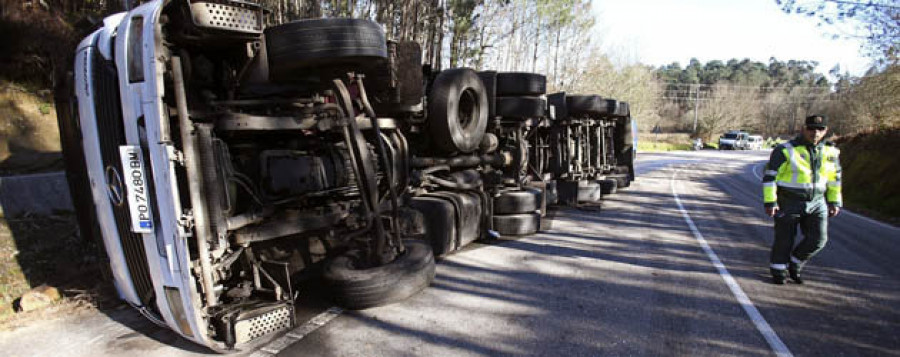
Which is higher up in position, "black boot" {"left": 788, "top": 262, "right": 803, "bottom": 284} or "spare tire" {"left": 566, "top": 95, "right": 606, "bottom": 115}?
"spare tire" {"left": 566, "top": 95, "right": 606, "bottom": 115}

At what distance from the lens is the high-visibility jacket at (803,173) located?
13.7ft

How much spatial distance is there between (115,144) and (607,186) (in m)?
9.22

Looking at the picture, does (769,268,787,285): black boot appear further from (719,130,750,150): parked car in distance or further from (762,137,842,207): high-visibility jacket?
(719,130,750,150): parked car in distance

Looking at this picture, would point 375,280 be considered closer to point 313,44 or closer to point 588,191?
point 313,44

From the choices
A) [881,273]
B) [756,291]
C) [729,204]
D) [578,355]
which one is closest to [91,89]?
[578,355]

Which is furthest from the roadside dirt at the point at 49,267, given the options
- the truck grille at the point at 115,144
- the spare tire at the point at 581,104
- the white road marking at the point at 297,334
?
the spare tire at the point at 581,104

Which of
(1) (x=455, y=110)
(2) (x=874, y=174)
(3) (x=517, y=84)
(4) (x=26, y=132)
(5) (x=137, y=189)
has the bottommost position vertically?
(2) (x=874, y=174)

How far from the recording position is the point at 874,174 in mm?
11609

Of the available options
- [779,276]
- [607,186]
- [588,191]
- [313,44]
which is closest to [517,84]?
[588,191]

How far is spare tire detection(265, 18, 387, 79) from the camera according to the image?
3.13m

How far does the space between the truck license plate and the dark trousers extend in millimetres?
4950

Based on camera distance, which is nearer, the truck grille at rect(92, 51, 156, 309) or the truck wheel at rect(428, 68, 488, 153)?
the truck grille at rect(92, 51, 156, 309)

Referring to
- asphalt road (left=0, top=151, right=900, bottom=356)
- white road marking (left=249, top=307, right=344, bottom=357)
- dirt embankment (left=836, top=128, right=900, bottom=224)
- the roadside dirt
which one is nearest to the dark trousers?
asphalt road (left=0, top=151, right=900, bottom=356)

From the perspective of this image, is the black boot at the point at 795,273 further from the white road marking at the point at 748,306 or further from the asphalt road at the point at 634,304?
the white road marking at the point at 748,306
